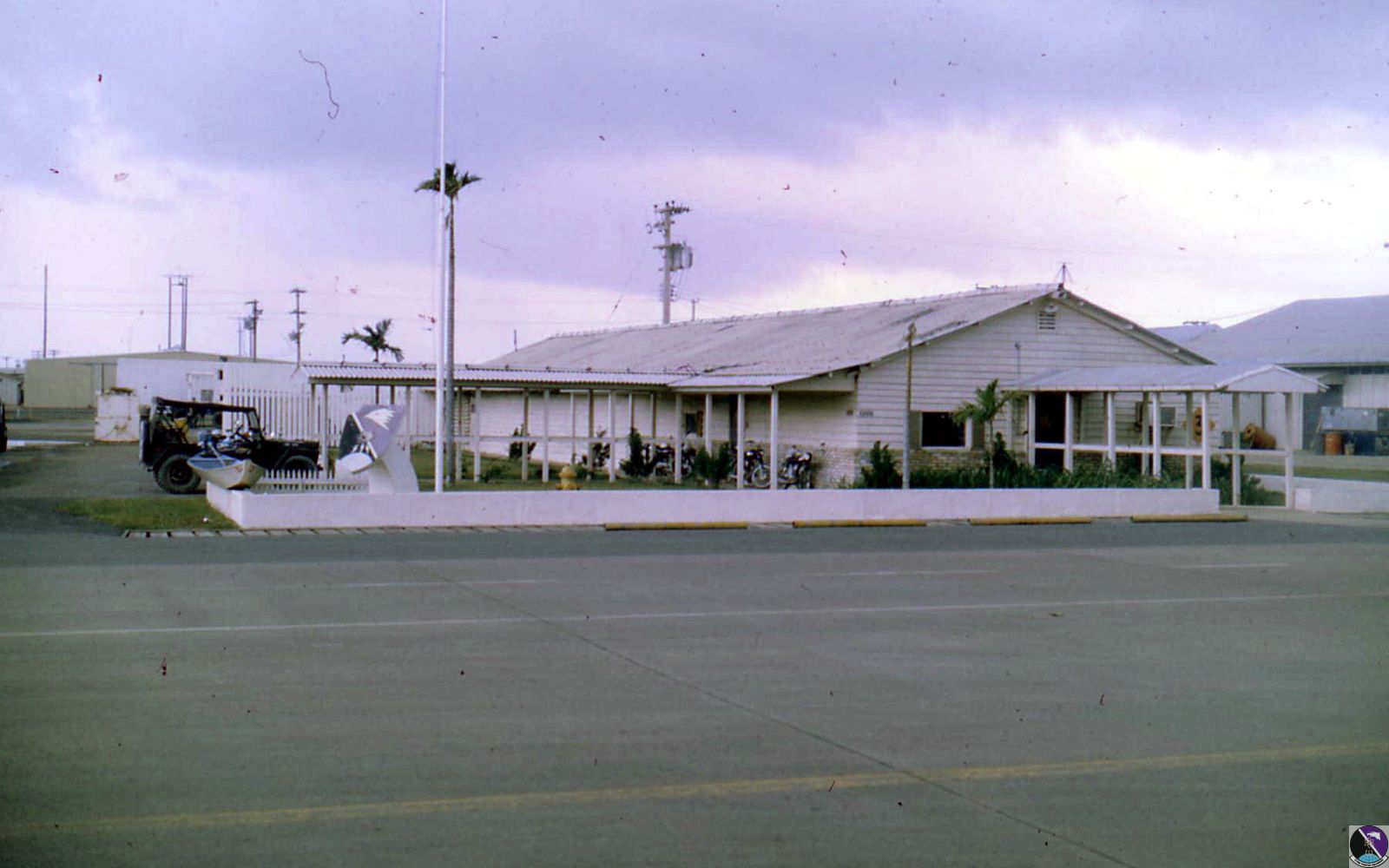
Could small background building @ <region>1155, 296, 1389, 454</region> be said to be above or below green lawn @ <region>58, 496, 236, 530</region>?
above

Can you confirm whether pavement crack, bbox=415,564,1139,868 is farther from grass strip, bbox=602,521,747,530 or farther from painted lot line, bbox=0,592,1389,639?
grass strip, bbox=602,521,747,530

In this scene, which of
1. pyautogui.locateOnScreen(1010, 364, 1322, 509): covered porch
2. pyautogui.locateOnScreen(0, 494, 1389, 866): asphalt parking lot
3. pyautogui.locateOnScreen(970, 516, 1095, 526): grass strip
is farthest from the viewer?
pyautogui.locateOnScreen(1010, 364, 1322, 509): covered porch

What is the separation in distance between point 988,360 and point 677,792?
28050 mm

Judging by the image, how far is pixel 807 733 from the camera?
817 cm

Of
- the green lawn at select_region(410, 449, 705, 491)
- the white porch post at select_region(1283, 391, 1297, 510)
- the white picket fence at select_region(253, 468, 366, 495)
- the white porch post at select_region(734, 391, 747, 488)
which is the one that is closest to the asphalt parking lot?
the white picket fence at select_region(253, 468, 366, 495)

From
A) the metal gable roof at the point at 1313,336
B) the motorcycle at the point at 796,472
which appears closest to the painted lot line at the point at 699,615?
the motorcycle at the point at 796,472

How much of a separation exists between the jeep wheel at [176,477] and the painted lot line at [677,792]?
76.6 ft

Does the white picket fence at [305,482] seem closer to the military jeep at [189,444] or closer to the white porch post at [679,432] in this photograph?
the military jeep at [189,444]

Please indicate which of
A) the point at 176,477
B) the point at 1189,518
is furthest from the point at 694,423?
the point at 1189,518

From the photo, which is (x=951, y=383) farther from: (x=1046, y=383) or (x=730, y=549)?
(x=730, y=549)

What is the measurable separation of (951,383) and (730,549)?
14906 mm

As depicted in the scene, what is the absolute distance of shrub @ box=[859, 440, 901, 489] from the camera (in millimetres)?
30938

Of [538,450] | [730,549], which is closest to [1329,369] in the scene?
[538,450]

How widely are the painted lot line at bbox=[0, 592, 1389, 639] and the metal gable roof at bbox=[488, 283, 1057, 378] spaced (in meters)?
16.9
